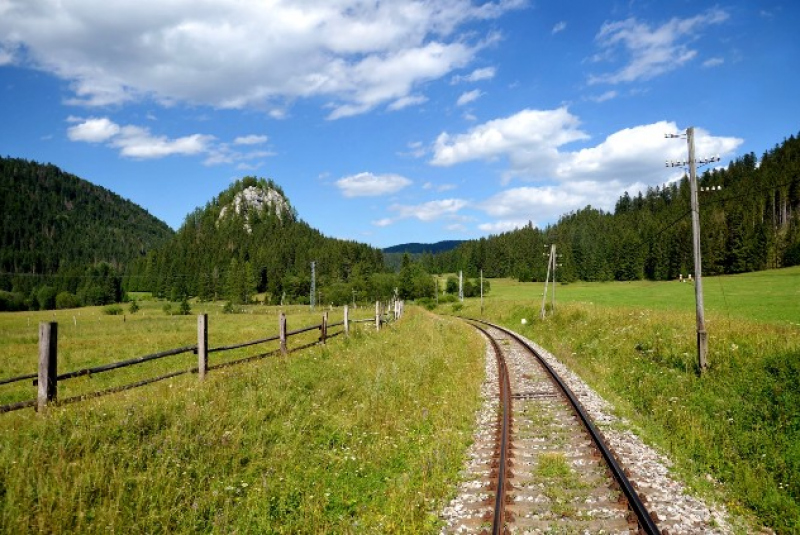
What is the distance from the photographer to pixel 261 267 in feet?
508

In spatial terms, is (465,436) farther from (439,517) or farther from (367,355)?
(367,355)

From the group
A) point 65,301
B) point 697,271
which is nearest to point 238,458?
point 697,271

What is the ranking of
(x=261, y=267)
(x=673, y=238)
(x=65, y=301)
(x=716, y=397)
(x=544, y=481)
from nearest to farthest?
(x=544, y=481) → (x=716, y=397) → (x=673, y=238) → (x=65, y=301) → (x=261, y=267)

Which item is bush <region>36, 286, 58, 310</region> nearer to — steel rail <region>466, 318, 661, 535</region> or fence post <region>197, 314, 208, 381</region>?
fence post <region>197, 314, 208, 381</region>

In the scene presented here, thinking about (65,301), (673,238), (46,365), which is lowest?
(65,301)

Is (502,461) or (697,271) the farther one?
(697,271)

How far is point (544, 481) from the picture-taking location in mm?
7164

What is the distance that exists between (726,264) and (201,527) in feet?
385

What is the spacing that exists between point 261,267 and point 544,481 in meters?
155

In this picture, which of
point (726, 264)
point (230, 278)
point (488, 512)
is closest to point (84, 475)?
point (488, 512)

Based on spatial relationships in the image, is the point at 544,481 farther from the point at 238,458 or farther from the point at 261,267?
the point at 261,267

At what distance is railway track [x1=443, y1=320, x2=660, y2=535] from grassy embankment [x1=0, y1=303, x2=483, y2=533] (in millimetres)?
496

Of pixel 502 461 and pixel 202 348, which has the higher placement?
pixel 202 348

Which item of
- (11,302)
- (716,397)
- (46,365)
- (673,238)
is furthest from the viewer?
(11,302)
